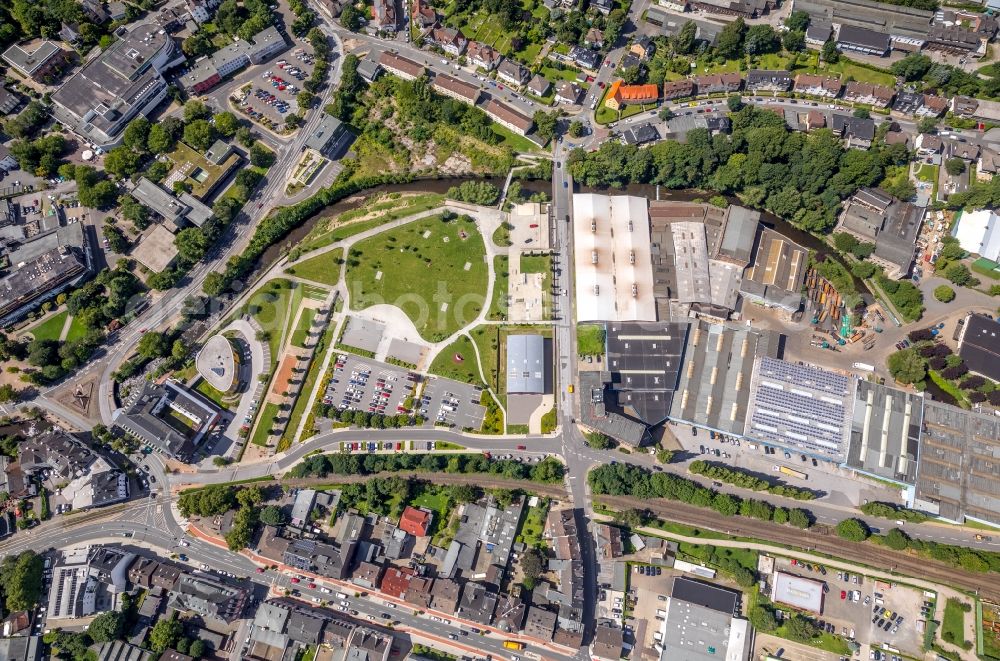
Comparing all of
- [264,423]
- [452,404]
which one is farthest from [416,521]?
[264,423]

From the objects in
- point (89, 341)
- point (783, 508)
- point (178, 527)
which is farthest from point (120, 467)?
point (783, 508)

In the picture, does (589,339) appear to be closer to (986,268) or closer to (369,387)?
(369,387)

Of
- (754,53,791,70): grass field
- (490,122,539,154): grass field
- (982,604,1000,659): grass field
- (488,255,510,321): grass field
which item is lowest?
(982,604,1000,659): grass field

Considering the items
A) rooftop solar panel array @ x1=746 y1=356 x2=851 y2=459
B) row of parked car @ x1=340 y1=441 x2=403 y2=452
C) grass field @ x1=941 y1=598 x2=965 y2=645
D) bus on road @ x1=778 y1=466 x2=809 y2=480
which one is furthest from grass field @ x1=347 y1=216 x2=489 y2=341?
grass field @ x1=941 y1=598 x2=965 y2=645

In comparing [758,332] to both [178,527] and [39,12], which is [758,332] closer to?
[178,527]

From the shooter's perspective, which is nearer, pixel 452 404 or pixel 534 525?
pixel 534 525

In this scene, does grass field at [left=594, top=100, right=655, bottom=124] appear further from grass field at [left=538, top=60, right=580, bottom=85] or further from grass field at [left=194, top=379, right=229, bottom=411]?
grass field at [left=194, top=379, right=229, bottom=411]
